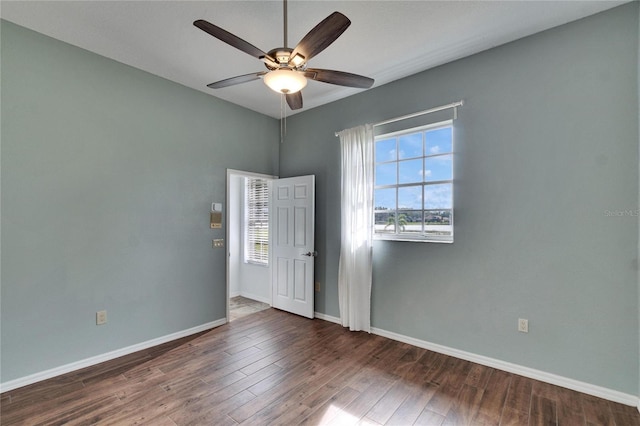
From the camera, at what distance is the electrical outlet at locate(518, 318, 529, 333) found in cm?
259

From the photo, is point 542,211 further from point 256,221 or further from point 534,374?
point 256,221

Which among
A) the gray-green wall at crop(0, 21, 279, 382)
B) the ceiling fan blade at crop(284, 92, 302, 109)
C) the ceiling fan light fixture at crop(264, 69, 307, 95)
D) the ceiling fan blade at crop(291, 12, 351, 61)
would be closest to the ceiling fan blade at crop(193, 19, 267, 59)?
the ceiling fan light fixture at crop(264, 69, 307, 95)

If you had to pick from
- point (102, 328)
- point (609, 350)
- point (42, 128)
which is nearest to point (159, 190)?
point (42, 128)

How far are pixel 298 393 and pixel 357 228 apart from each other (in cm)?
188

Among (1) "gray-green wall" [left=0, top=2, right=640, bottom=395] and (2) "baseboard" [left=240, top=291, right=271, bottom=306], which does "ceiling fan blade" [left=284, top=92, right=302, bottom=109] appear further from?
(2) "baseboard" [left=240, top=291, right=271, bottom=306]

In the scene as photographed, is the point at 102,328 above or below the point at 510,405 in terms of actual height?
above

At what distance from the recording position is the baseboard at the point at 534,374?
222 centimetres

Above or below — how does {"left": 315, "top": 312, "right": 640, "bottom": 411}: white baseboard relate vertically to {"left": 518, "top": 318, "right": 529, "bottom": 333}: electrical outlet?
below

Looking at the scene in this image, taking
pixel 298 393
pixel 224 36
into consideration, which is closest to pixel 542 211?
pixel 298 393

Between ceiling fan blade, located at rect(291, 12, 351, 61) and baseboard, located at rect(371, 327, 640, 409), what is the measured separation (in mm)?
3009

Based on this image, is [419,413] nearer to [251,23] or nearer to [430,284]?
[430,284]

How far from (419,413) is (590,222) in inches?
79.0

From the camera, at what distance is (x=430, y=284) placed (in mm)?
3145

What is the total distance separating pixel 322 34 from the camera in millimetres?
1721
